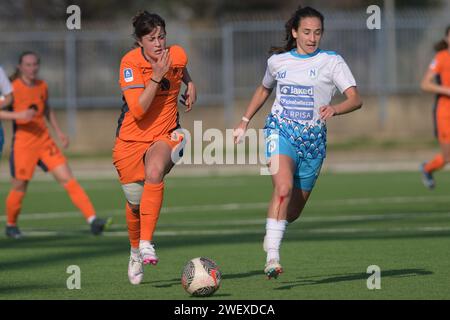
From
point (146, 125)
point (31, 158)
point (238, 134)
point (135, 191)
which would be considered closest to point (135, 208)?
point (135, 191)

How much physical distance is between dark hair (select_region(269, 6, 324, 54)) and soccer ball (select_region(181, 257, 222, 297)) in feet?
7.00

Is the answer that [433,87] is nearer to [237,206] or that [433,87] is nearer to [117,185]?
[237,206]

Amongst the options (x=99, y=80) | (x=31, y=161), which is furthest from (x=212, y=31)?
(x=31, y=161)

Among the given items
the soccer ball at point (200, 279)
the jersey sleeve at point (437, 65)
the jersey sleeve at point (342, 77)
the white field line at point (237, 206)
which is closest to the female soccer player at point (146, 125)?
the soccer ball at point (200, 279)

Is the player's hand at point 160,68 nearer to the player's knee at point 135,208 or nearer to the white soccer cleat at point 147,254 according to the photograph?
the player's knee at point 135,208

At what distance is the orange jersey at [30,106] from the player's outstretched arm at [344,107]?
6.96m

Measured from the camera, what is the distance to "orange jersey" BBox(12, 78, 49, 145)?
1591 cm

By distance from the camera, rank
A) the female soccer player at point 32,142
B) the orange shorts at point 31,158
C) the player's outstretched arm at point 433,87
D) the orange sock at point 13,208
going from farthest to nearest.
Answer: the player's outstretched arm at point 433,87
the orange shorts at point 31,158
the female soccer player at point 32,142
the orange sock at point 13,208

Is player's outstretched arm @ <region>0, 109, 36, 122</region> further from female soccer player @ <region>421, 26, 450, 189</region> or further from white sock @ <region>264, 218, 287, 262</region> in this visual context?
female soccer player @ <region>421, 26, 450, 189</region>

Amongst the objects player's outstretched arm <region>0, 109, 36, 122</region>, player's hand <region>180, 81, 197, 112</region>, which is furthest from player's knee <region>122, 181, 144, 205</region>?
player's outstretched arm <region>0, 109, 36, 122</region>

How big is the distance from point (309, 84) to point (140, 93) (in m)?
1.44

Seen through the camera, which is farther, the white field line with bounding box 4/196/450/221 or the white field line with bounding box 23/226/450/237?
the white field line with bounding box 4/196/450/221

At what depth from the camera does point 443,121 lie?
18.5 m

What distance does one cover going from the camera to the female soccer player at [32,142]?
1572 centimetres
